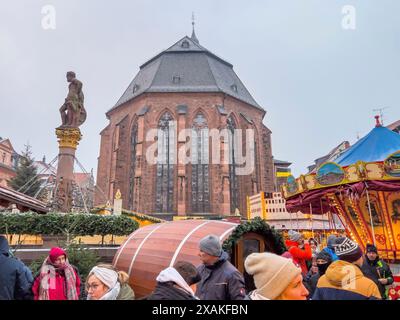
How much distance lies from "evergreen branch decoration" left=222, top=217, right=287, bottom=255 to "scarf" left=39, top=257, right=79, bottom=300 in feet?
6.53

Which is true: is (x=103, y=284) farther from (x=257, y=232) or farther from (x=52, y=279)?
(x=257, y=232)

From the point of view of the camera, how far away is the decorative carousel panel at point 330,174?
28.6 ft

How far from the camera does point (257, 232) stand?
4609 millimetres

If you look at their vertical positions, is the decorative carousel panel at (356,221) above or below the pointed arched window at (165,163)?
below

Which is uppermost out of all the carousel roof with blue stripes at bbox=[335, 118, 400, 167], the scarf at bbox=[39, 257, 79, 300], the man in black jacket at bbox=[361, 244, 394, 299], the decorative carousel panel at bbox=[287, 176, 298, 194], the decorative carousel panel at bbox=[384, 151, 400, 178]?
the carousel roof with blue stripes at bbox=[335, 118, 400, 167]

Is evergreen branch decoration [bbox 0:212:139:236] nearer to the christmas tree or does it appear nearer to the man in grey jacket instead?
the man in grey jacket

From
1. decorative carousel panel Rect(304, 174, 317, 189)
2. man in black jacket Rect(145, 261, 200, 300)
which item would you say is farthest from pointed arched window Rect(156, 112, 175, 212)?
man in black jacket Rect(145, 261, 200, 300)

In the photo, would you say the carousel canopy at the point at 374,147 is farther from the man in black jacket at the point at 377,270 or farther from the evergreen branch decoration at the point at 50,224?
the evergreen branch decoration at the point at 50,224

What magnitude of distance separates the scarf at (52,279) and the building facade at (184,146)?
19.9 meters

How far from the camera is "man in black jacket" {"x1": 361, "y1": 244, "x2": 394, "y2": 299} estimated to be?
4.08 meters

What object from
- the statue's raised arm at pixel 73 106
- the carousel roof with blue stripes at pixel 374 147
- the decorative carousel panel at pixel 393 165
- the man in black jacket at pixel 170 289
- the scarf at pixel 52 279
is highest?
the statue's raised arm at pixel 73 106

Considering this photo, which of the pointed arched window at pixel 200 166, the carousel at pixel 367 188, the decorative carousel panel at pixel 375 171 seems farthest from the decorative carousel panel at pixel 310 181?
the pointed arched window at pixel 200 166
